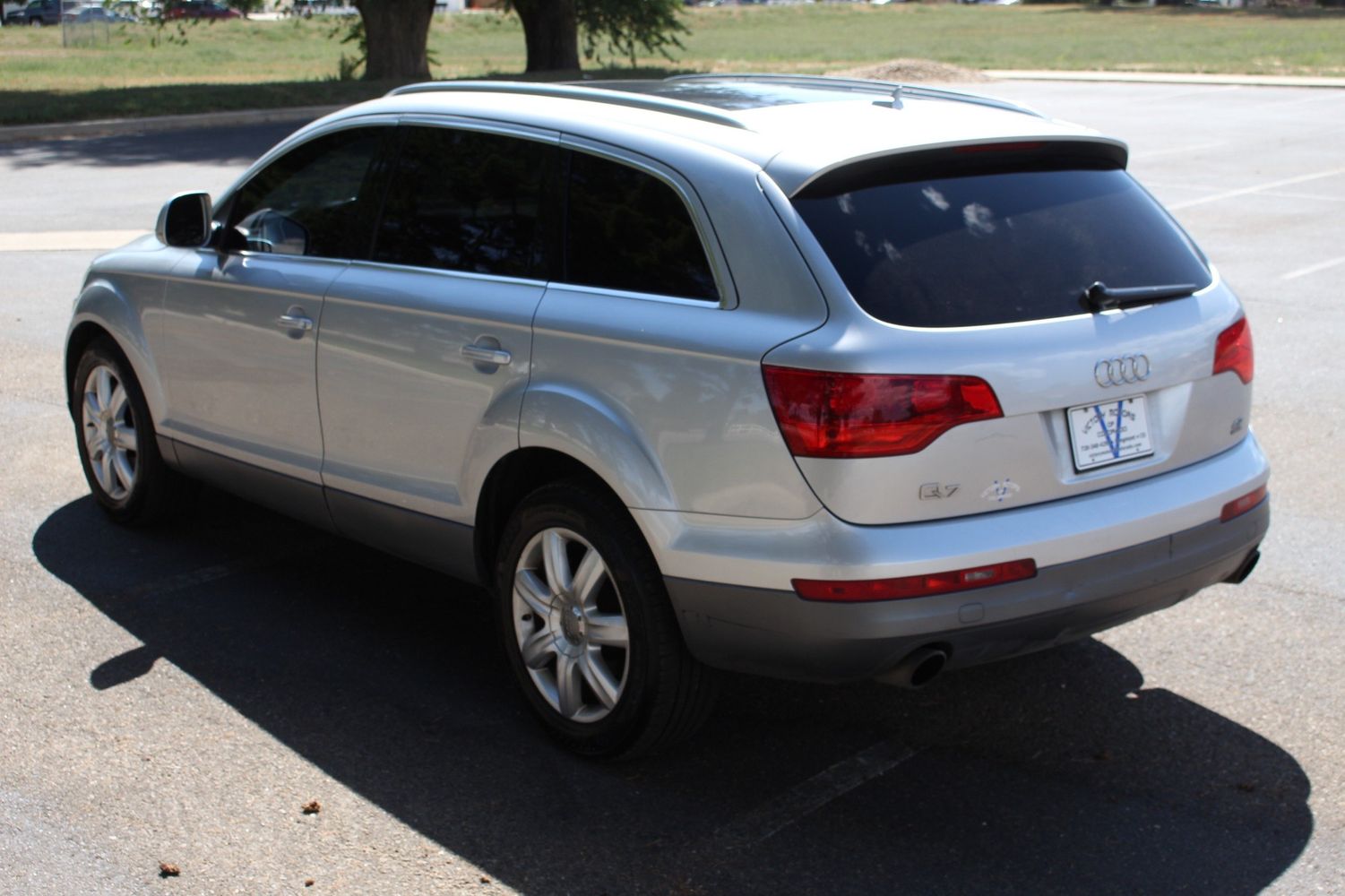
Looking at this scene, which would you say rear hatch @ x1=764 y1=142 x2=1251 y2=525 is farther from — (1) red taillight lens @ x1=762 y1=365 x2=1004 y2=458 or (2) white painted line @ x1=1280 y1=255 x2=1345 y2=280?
(2) white painted line @ x1=1280 y1=255 x2=1345 y2=280

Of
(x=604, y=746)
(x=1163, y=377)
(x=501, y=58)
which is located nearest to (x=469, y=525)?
(x=604, y=746)

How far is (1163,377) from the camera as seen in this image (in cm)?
417

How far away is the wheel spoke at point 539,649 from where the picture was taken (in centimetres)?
452

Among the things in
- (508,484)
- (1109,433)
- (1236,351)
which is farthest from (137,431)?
(1236,351)

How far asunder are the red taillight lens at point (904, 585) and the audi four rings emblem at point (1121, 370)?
1.82 ft

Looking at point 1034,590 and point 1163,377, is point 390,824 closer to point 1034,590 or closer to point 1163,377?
point 1034,590

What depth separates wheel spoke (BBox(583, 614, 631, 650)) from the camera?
426 cm

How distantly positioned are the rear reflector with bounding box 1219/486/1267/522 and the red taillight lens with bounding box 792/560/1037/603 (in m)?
0.85

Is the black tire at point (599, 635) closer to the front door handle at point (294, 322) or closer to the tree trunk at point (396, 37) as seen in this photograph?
the front door handle at point (294, 322)

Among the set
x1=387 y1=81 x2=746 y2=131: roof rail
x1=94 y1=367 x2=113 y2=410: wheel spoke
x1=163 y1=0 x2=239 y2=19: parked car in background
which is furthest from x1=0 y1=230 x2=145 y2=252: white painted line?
x1=163 y1=0 x2=239 y2=19: parked car in background

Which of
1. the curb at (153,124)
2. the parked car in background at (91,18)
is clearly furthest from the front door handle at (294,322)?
the parked car in background at (91,18)

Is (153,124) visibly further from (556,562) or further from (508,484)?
(556,562)

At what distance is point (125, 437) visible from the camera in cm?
632

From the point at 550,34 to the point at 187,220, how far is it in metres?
31.0
